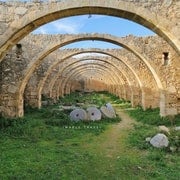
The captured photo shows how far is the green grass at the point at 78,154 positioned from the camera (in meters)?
6.41

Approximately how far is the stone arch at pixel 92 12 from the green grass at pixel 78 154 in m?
2.64

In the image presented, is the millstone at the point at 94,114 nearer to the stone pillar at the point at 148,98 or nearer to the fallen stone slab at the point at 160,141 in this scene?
the stone pillar at the point at 148,98

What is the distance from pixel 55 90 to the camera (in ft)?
81.8

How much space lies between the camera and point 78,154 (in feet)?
26.4

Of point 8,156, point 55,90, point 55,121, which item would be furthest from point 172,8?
point 55,90

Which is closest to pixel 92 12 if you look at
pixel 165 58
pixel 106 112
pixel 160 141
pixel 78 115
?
pixel 160 141

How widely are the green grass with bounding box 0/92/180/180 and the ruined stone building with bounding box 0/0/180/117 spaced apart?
2226mm

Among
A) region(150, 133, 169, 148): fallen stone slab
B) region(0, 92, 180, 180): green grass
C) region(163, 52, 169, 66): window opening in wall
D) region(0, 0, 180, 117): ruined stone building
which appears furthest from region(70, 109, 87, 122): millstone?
region(150, 133, 169, 148): fallen stone slab

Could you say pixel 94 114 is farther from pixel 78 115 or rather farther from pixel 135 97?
pixel 135 97

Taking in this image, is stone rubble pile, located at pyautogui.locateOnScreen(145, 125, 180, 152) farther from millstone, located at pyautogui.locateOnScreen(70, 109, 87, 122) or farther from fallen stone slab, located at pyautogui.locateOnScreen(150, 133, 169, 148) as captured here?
millstone, located at pyautogui.locateOnScreen(70, 109, 87, 122)

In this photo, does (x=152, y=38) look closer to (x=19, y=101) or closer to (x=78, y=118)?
(x=78, y=118)

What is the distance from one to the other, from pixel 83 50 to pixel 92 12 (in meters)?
12.2

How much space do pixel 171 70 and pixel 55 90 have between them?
1250 centimetres

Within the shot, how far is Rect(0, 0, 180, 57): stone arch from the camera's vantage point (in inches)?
301
